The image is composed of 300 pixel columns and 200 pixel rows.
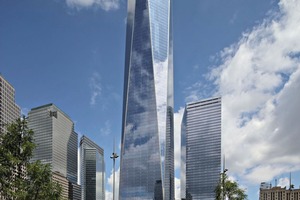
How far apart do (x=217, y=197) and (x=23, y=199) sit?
2786 cm

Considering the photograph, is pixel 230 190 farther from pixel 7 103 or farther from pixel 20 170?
pixel 7 103

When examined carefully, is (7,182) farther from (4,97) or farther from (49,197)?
(4,97)

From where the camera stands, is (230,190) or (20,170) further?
(230,190)

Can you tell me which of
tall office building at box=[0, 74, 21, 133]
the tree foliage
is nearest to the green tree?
the tree foliage

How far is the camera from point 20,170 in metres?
36.8

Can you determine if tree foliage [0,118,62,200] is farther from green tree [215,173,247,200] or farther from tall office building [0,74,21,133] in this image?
tall office building [0,74,21,133]

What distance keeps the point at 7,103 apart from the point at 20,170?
16220 cm

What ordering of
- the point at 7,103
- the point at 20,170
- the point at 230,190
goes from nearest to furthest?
the point at 20,170 → the point at 230,190 → the point at 7,103

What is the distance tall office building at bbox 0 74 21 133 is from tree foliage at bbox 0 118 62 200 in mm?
149743

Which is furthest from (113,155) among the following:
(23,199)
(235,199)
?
(235,199)

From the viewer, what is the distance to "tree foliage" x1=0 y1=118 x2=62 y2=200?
36188mm

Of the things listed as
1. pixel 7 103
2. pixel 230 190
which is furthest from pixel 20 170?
pixel 7 103

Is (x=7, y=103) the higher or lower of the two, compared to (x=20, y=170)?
higher

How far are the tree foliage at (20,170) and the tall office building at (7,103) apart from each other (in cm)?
14974
